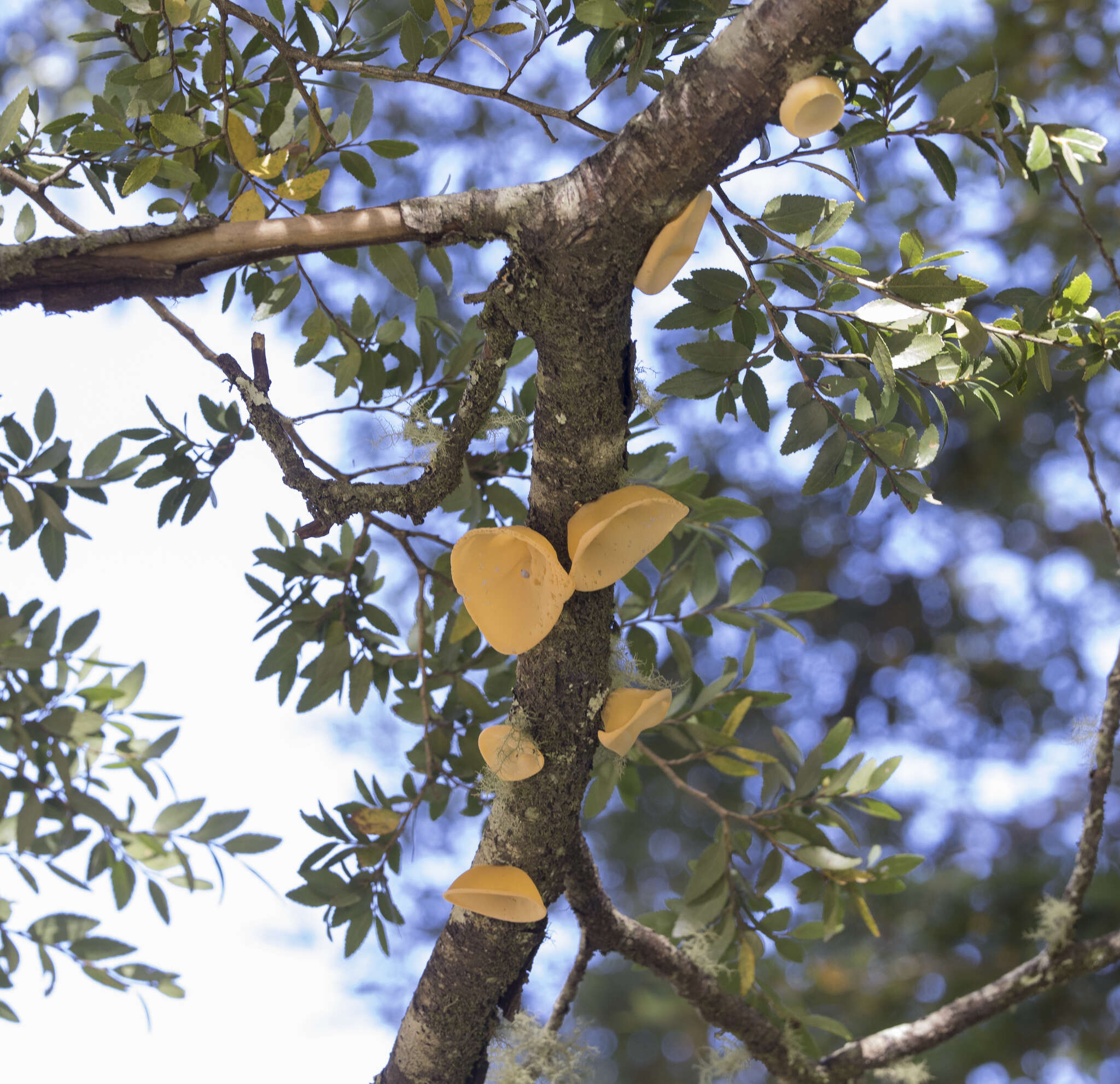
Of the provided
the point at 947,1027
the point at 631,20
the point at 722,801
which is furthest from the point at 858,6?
the point at 722,801

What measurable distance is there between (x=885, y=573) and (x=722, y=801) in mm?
662

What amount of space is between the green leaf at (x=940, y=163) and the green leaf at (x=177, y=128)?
502mm

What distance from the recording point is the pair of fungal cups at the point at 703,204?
1.53ft

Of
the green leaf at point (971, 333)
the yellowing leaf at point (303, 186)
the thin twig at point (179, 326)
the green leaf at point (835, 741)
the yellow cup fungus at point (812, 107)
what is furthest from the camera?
the green leaf at point (835, 741)

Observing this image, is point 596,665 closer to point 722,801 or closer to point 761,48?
point 761,48

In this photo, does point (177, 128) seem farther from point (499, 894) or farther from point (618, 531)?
point (499, 894)

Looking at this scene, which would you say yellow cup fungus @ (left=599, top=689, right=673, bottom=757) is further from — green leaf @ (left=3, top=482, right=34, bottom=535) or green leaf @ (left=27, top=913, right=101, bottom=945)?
green leaf @ (left=27, top=913, right=101, bottom=945)

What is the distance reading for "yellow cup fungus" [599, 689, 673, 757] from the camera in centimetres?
64

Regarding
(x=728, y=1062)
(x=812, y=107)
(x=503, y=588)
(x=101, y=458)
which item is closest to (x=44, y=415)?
(x=101, y=458)

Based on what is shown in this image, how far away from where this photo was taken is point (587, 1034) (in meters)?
2.03

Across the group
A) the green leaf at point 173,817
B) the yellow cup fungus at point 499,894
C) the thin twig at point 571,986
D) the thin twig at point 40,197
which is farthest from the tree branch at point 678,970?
the thin twig at point 40,197

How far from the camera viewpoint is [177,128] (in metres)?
0.68

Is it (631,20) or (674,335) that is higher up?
(674,335)

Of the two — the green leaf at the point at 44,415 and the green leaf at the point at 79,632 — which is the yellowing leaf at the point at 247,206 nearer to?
the green leaf at the point at 44,415
